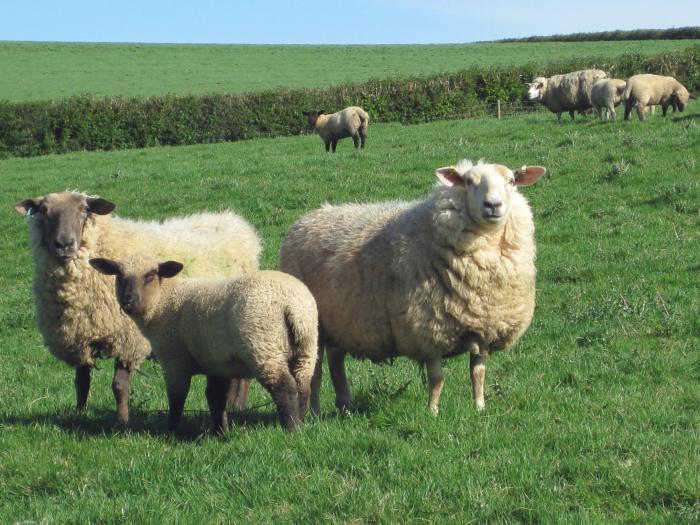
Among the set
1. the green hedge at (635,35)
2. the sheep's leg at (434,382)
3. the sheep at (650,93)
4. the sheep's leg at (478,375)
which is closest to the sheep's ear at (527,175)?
the sheep's leg at (478,375)

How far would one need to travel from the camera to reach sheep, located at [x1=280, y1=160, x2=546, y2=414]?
627 cm

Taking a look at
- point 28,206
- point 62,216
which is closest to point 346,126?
point 28,206

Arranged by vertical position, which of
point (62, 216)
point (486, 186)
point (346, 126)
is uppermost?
point (486, 186)

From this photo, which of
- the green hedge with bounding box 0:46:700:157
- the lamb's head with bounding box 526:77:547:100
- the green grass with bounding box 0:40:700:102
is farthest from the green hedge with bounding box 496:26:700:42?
the lamb's head with bounding box 526:77:547:100

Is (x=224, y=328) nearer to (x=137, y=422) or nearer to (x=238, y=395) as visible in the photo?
(x=137, y=422)

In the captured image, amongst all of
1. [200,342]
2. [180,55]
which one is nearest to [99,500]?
[200,342]

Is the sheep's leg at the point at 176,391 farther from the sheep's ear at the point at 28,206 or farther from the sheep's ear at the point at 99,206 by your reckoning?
the sheep's ear at the point at 28,206

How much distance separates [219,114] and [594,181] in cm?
2910

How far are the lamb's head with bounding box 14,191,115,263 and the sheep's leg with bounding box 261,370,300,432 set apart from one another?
287 cm

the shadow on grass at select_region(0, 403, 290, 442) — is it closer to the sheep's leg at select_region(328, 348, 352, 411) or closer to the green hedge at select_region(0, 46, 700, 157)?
the sheep's leg at select_region(328, 348, 352, 411)

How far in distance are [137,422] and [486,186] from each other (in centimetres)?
352

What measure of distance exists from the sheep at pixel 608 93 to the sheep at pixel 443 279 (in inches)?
897

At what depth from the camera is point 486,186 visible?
20.2 ft

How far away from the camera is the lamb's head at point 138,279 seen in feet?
21.1
